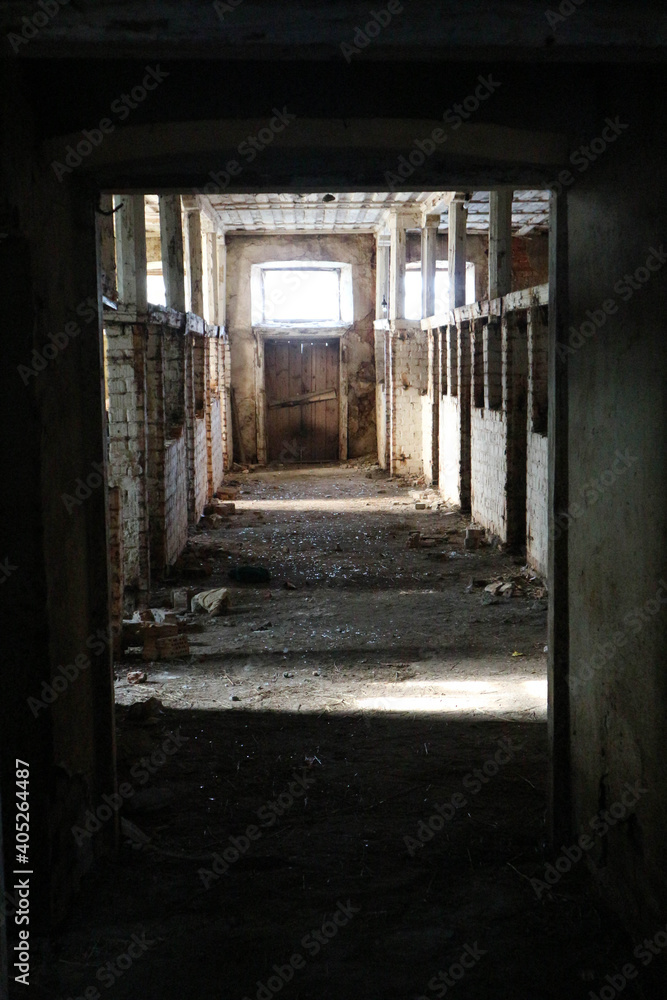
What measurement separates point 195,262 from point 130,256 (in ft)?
19.1

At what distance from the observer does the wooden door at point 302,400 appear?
2081 centimetres

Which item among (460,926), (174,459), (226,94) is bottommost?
(460,926)

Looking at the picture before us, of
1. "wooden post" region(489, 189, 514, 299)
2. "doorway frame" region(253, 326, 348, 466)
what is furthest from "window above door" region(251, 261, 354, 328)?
"wooden post" region(489, 189, 514, 299)

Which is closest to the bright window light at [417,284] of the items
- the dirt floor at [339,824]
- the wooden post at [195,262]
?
the wooden post at [195,262]

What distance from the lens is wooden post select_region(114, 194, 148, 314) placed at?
8867mm

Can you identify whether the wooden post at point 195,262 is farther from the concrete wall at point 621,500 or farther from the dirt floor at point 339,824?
the concrete wall at point 621,500

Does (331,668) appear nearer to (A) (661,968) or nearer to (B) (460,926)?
(B) (460,926)

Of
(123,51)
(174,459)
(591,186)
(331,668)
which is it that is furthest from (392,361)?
(123,51)

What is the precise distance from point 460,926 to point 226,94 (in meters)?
3.30

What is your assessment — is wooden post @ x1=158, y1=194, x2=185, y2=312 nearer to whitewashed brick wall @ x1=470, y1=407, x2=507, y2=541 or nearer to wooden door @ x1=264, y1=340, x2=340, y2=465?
whitewashed brick wall @ x1=470, y1=407, x2=507, y2=541

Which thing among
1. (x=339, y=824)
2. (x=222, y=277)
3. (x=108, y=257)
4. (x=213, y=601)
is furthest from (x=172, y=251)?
(x=339, y=824)

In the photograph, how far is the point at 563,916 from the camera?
3471 mm

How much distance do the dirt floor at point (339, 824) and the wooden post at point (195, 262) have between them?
7457 millimetres

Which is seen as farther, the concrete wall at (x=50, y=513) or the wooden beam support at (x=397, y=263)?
the wooden beam support at (x=397, y=263)
